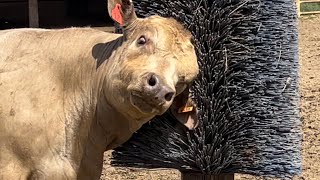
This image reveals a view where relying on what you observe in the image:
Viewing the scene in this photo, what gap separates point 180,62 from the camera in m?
3.52

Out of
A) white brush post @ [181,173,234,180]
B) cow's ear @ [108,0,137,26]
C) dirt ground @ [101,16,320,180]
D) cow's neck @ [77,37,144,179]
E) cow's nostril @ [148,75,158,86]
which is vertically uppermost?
cow's ear @ [108,0,137,26]

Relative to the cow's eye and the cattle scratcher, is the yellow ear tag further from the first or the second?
the cow's eye

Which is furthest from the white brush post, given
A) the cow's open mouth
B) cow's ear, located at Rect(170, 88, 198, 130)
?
the cow's open mouth

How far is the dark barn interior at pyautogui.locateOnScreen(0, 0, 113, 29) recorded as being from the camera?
12.7 meters

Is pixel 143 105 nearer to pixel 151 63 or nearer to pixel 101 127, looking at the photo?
pixel 151 63

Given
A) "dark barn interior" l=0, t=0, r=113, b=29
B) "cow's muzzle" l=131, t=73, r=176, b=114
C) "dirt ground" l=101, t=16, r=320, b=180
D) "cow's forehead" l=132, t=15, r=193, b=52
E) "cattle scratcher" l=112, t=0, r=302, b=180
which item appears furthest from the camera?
"dark barn interior" l=0, t=0, r=113, b=29

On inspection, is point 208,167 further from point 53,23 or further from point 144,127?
point 53,23

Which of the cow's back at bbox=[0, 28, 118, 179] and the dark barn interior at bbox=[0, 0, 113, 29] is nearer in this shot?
the cow's back at bbox=[0, 28, 118, 179]

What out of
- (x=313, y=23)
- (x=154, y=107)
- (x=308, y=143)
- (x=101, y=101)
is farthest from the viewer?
(x=313, y=23)

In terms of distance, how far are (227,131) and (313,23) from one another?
11698mm

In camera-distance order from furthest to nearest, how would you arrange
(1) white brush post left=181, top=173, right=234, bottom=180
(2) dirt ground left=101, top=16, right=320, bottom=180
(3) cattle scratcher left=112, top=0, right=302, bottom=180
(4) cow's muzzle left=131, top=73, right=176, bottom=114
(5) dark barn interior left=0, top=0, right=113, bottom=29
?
(5) dark barn interior left=0, top=0, right=113, bottom=29, (2) dirt ground left=101, top=16, right=320, bottom=180, (1) white brush post left=181, top=173, right=234, bottom=180, (3) cattle scratcher left=112, top=0, right=302, bottom=180, (4) cow's muzzle left=131, top=73, right=176, bottom=114

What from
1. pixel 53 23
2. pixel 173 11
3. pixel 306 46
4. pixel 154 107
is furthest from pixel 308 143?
pixel 53 23

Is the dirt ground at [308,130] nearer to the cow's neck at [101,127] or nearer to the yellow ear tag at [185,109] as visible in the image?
the cow's neck at [101,127]

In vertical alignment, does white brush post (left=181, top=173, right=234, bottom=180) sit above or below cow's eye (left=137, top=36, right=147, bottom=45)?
below
